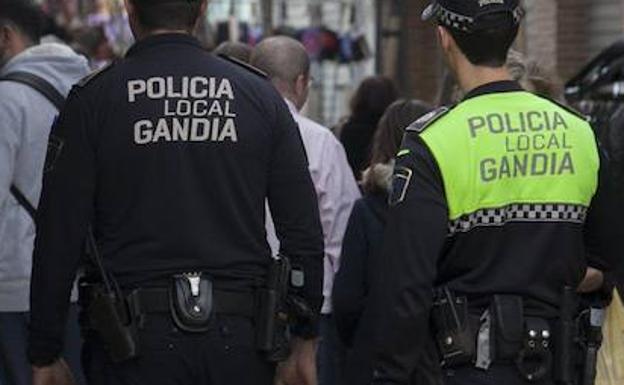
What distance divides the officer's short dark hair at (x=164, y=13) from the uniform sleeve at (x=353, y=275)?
1972 mm

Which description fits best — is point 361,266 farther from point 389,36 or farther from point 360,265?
point 389,36

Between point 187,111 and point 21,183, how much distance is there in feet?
5.34

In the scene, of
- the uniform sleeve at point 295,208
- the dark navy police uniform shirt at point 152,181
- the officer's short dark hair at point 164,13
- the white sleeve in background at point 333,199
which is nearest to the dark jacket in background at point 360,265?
the white sleeve in background at point 333,199

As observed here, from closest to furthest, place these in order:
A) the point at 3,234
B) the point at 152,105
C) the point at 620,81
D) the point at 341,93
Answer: the point at 152,105 < the point at 3,234 < the point at 620,81 < the point at 341,93

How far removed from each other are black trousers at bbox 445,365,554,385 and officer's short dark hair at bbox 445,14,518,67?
839 mm

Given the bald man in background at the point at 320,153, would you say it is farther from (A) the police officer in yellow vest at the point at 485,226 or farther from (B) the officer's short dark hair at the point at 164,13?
(A) the police officer in yellow vest at the point at 485,226

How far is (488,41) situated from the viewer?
192 inches

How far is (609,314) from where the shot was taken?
240 inches

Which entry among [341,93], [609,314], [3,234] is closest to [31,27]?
[3,234]

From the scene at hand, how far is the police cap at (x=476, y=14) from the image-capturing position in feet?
16.0

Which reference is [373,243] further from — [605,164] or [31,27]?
[605,164]

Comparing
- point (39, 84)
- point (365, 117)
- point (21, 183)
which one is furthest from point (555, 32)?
point (21, 183)

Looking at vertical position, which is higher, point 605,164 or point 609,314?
point 605,164

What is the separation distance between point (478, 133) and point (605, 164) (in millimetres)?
451
